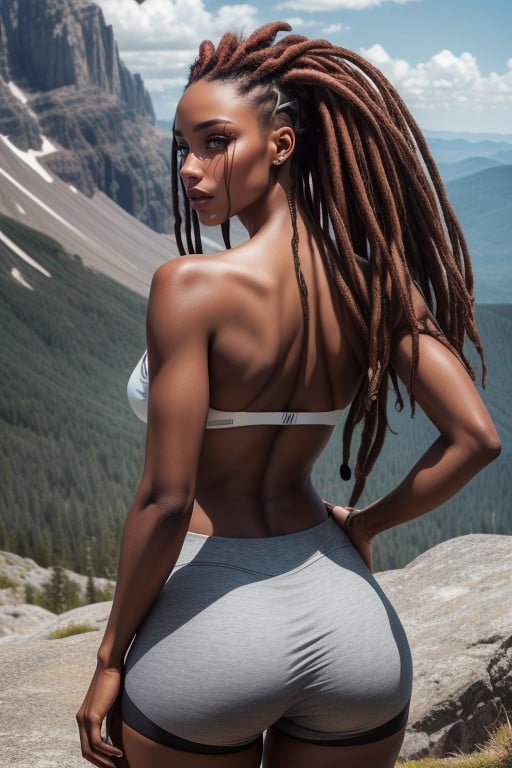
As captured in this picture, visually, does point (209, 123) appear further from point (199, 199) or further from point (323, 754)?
point (323, 754)

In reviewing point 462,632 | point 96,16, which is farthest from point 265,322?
point 96,16

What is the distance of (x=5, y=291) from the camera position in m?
106

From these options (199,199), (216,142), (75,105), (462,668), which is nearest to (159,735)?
(199,199)

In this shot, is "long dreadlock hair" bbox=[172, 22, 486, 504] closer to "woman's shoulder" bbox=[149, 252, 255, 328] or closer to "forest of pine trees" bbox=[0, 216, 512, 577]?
"woman's shoulder" bbox=[149, 252, 255, 328]

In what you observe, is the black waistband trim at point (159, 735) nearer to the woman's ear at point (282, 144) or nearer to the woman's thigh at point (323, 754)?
the woman's thigh at point (323, 754)

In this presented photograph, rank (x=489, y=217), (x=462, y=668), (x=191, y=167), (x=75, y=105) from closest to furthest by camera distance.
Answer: (x=191, y=167), (x=462, y=668), (x=75, y=105), (x=489, y=217)

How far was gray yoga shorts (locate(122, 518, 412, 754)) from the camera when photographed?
196 cm

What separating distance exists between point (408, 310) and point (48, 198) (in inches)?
5932

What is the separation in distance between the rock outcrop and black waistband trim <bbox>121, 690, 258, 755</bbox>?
3195 millimetres

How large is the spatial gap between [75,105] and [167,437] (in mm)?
149277

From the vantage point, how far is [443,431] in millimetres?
2156

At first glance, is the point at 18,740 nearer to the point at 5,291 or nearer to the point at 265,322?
the point at 265,322

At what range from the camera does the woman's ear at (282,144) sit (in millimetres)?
2186

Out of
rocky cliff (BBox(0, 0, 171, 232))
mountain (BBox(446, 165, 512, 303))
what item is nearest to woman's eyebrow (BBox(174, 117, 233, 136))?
rocky cliff (BBox(0, 0, 171, 232))
